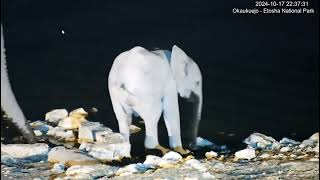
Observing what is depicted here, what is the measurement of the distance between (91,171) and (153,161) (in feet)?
0.89

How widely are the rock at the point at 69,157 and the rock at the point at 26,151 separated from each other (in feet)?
0.24

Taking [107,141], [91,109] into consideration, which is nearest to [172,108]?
[107,141]

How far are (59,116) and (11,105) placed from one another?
1.26ft

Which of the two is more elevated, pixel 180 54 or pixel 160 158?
pixel 180 54

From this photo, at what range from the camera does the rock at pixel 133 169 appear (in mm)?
2114

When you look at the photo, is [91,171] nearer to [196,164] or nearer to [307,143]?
[196,164]

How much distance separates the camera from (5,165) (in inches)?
88.3

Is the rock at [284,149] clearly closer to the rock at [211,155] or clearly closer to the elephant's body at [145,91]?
the rock at [211,155]

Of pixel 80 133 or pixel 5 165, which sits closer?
pixel 5 165

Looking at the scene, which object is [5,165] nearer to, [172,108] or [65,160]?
[65,160]

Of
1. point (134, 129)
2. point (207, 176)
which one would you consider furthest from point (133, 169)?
point (134, 129)

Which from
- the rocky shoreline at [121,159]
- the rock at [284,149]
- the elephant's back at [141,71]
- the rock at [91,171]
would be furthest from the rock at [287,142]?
the rock at [91,171]

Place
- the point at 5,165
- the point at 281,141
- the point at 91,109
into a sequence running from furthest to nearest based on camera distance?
the point at 91,109 < the point at 281,141 < the point at 5,165

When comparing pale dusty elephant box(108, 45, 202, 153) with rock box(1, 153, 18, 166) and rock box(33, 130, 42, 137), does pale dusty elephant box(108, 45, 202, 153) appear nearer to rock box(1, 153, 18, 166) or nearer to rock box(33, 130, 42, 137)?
rock box(33, 130, 42, 137)
